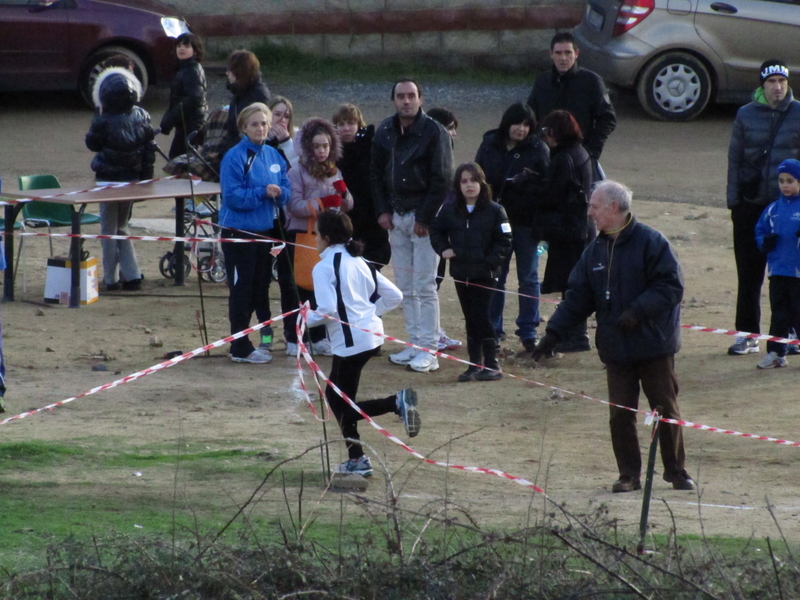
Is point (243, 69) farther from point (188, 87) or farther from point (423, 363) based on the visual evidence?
point (423, 363)

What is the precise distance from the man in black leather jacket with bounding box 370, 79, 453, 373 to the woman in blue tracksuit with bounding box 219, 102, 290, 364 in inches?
30.3

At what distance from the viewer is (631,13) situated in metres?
16.3

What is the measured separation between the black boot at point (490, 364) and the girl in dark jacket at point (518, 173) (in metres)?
0.54

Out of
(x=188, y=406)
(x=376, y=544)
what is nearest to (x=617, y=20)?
(x=188, y=406)

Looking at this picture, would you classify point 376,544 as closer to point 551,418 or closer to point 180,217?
point 551,418

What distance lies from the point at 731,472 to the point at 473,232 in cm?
267

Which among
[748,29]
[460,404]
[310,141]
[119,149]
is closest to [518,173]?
[310,141]

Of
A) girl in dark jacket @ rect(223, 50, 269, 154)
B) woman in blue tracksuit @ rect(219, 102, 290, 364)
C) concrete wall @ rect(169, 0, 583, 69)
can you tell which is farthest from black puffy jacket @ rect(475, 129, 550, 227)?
concrete wall @ rect(169, 0, 583, 69)

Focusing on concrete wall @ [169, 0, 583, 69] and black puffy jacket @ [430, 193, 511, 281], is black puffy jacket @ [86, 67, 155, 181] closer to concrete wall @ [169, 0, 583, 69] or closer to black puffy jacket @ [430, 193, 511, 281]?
black puffy jacket @ [430, 193, 511, 281]

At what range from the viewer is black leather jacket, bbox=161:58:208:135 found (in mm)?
11953

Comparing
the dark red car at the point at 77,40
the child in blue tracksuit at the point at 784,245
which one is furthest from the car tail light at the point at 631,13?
the child in blue tracksuit at the point at 784,245

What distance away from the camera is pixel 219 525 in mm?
5480

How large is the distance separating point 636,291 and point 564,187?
2924 mm

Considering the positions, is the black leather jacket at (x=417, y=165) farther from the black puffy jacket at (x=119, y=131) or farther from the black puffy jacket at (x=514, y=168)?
the black puffy jacket at (x=119, y=131)
